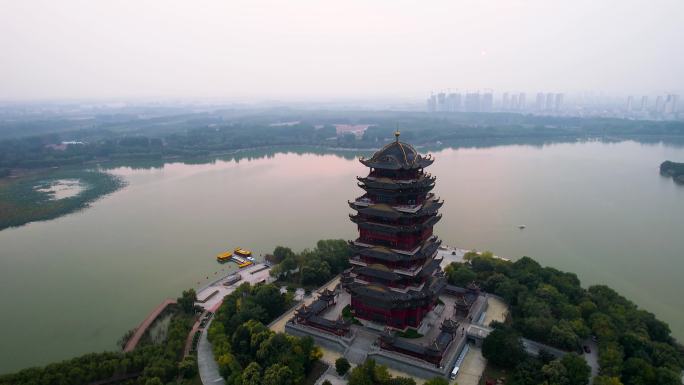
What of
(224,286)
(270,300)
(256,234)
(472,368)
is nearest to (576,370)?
(472,368)

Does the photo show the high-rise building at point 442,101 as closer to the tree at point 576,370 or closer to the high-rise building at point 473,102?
the high-rise building at point 473,102

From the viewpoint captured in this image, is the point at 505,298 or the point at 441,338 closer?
the point at 441,338

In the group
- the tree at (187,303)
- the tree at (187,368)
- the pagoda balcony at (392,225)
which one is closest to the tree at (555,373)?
the pagoda balcony at (392,225)

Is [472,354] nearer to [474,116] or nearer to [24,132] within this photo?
[24,132]

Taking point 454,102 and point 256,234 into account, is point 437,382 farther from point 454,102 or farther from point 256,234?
point 454,102

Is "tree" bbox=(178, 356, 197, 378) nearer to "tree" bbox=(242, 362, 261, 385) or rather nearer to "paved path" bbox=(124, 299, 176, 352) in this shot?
"tree" bbox=(242, 362, 261, 385)

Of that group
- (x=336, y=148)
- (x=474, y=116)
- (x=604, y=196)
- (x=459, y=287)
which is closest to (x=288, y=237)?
(x=459, y=287)
